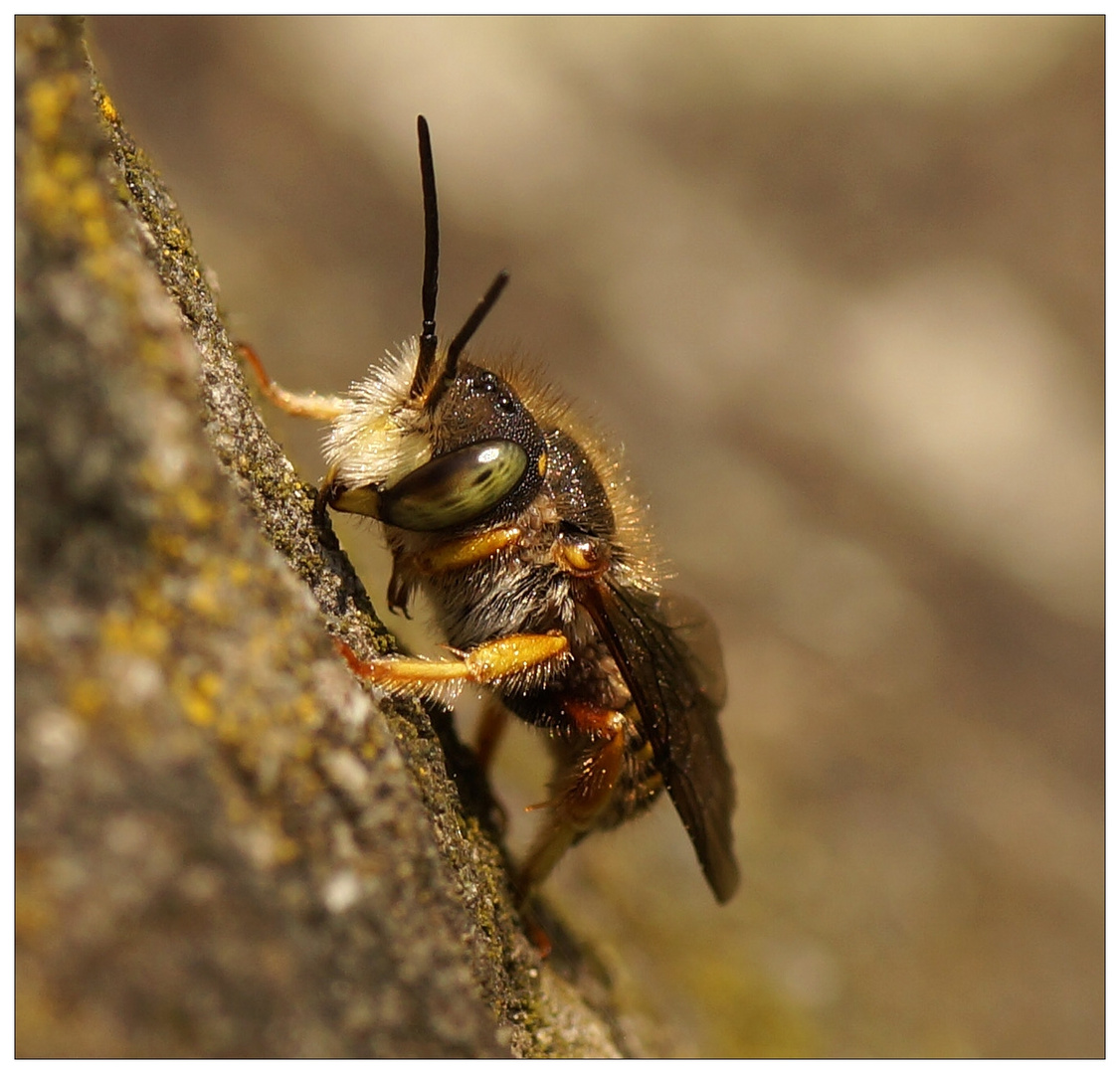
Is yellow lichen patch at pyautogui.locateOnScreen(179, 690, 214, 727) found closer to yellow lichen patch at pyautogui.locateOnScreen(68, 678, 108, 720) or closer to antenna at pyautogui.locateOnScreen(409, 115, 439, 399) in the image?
yellow lichen patch at pyautogui.locateOnScreen(68, 678, 108, 720)

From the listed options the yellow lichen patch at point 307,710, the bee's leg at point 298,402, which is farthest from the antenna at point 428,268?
the yellow lichen patch at point 307,710

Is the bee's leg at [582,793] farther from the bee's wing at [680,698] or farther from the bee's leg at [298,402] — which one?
the bee's leg at [298,402]

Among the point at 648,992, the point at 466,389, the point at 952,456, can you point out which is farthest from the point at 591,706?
the point at 952,456

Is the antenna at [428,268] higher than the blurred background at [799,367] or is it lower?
higher

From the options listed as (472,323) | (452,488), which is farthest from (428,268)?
(452,488)

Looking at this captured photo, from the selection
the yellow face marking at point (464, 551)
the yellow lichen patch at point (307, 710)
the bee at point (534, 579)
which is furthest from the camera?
the yellow face marking at point (464, 551)

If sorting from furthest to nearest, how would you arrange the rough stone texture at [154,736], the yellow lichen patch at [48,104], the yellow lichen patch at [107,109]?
the yellow lichen patch at [107,109] → the yellow lichen patch at [48,104] → the rough stone texture at [154,736]

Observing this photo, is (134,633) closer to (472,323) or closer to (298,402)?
(472,323)
